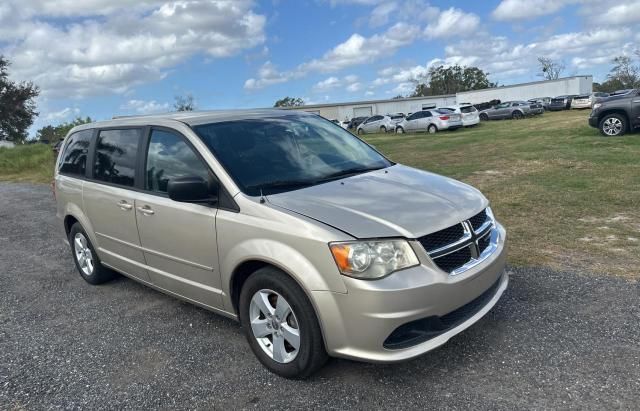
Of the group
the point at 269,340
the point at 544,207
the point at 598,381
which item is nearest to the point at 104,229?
the point at 269,340

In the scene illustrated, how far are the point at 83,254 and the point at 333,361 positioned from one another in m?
3.46

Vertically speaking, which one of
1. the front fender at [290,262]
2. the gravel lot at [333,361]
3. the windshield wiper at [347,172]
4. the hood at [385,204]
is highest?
the windshield wiper at [347,172]

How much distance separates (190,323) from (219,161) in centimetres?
155

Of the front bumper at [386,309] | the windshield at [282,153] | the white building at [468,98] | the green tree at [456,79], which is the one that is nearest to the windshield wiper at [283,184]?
the windshield at [282,153]

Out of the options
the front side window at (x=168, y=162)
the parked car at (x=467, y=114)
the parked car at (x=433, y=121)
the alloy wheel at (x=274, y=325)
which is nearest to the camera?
the alloy wheel at (x=274, y=325)

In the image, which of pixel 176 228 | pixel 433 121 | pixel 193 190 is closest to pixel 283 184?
pixel 193 190

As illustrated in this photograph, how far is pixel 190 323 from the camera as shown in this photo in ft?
13.9

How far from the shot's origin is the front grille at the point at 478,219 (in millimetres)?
3268

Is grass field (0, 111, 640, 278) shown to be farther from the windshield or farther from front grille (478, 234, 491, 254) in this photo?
the windshield

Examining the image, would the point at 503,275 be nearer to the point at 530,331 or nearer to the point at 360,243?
the point at 530,331

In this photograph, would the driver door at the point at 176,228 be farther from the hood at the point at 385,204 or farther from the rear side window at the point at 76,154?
the rear side window at the point at 76,154

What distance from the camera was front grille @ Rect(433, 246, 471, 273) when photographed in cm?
295

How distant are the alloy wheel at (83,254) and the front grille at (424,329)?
3.77 meters

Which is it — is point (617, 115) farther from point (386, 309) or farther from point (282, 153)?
point (386, 309)
